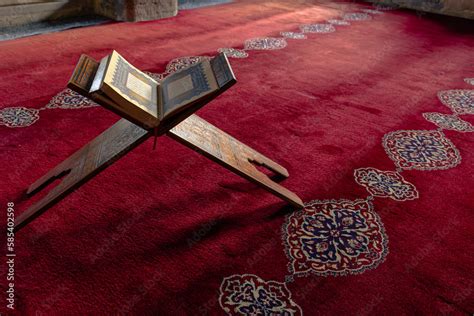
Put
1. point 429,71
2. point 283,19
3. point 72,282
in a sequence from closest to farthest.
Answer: point 72,282, point 429,71, point 283,19

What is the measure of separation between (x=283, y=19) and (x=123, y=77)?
3.62 meters

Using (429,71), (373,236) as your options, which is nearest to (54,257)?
(373,236)

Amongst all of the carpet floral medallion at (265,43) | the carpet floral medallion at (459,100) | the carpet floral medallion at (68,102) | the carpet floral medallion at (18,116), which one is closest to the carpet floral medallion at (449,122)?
the carpet floral medallion at (459,100)

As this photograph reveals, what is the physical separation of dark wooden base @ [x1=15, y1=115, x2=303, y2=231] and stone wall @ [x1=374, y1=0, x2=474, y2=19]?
483cm

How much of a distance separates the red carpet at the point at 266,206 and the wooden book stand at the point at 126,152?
12 centimetres

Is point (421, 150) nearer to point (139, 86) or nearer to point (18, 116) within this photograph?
point (139, 86)

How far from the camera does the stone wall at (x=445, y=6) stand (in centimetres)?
511

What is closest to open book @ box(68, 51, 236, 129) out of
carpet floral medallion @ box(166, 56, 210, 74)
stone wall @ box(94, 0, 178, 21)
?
carpet floral medallion @ box(166, 56, 210, 74)

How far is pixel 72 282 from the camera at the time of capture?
126cm

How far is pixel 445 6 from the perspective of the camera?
5.26 meters

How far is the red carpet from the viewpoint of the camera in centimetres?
126

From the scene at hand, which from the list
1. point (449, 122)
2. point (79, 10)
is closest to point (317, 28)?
point (449, 122)

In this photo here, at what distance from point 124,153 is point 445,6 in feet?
17.6

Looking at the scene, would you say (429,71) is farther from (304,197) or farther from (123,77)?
(123,77)
